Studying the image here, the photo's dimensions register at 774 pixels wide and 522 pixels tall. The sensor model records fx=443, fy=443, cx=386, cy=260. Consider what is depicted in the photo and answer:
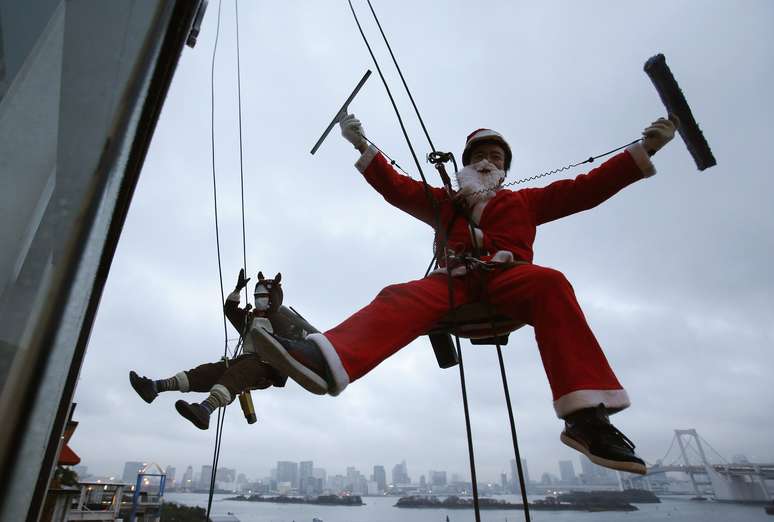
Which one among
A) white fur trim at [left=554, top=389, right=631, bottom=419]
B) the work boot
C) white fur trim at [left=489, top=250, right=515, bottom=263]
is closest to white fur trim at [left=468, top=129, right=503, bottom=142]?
white fur trim at [left=489, top=250, right=515, bottom=263]

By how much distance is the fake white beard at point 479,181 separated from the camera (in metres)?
2.65

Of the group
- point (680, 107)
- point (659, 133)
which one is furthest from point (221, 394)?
point (680, 107)

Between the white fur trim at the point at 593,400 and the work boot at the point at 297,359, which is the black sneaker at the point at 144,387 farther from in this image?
the white fur trim at the point at 593,400

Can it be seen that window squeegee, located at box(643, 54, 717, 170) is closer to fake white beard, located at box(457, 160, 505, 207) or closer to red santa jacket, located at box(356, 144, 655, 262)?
red santa jacket, located at box(356, 144, 655, 262)

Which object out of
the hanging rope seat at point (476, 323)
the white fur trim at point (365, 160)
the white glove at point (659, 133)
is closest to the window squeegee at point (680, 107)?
the white glove at point (659, 133)

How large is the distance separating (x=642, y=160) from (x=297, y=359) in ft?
7.06

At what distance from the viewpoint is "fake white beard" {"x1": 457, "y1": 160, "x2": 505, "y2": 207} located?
8.68ft

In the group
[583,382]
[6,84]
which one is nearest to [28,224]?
[6,84]

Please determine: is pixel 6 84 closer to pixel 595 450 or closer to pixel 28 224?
pixel 28 224

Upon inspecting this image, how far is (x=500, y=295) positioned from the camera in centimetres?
212

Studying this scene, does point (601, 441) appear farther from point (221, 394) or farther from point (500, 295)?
point (221, 394)

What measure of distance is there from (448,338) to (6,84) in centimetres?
220

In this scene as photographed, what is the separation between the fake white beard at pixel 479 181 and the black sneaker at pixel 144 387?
104 inches

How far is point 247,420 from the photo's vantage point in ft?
11.2
